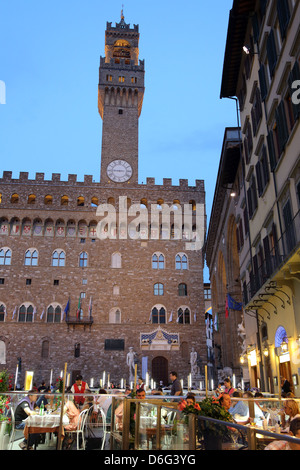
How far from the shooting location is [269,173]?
46.7 feet

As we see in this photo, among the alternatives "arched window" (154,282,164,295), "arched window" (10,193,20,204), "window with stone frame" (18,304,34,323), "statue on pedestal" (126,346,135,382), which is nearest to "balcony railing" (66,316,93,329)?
"window with stone frame" (18,304,34,323)

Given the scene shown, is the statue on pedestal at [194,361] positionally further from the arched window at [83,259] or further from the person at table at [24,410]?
the person at table at [24,410]

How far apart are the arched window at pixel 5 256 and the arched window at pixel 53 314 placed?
5.27m

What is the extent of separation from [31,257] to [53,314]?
16.9 feet

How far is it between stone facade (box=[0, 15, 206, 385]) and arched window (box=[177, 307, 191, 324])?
82 millimetres

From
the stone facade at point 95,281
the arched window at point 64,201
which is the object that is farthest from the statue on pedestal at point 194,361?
the arched window at point 64,201

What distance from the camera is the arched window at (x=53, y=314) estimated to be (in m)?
33.6

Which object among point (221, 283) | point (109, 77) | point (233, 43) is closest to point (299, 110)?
point (233, 43)

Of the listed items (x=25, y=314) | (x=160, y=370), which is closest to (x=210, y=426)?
(x=160, y=370)

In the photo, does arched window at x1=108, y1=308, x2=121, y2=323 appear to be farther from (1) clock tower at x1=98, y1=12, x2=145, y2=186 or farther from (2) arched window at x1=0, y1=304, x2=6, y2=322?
(1) clock tower at x1=98, y1=12, x2=145, y2=186

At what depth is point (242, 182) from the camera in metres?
20.2
